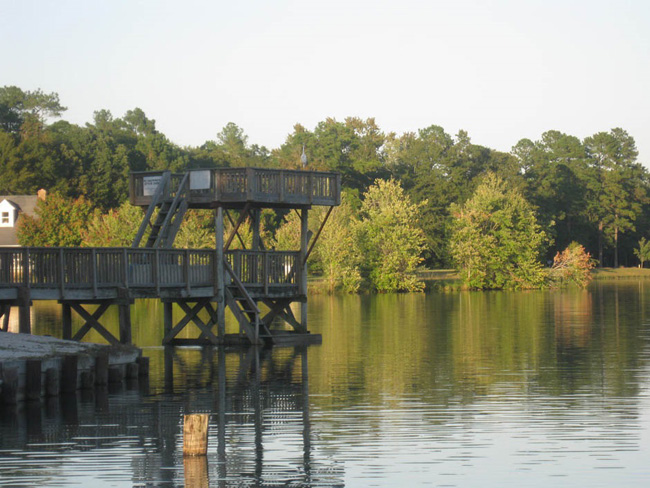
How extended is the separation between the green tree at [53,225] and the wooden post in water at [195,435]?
63.3 meters

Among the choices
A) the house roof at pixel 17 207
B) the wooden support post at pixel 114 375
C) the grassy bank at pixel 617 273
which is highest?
the house roof at pixel 17 207

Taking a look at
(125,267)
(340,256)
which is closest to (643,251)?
(340,256)

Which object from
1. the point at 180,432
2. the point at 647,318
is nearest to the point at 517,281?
the point at 647,318

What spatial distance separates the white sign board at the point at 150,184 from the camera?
31969mm

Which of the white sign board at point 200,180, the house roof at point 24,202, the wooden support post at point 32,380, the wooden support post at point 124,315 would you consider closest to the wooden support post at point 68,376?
the wooden support post at point 32,380

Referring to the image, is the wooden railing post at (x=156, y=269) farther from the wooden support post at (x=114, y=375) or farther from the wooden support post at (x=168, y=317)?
the wooden support post at (x=114, y=375)

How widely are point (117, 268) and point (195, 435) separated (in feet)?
46.2

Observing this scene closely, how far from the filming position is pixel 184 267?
29891 millimetres

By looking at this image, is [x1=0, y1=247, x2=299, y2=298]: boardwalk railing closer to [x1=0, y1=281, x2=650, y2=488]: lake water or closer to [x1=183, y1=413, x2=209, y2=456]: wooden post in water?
[x1=0, y1=281, x2=650, y2=488]: lake water

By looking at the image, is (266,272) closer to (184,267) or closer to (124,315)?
(184,267)

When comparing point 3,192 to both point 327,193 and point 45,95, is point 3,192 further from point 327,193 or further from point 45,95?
point 327,193

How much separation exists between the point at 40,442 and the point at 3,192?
8912 cm

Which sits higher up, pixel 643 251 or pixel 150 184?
pixel 150 184

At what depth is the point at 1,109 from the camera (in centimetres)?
13388
